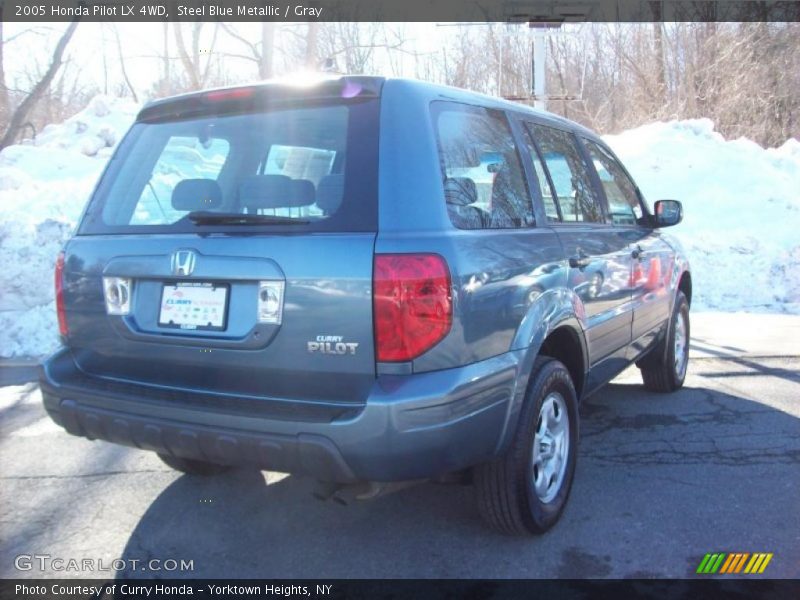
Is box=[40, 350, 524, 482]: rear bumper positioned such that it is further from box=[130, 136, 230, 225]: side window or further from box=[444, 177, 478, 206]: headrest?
box=[130, 136, 230, 225]: side window

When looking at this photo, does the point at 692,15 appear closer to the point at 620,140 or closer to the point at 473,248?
the point at 620,140

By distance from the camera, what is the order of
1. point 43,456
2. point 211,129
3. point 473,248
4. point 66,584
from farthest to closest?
point 43,456
point 211,129
point 66,584
point 473,248

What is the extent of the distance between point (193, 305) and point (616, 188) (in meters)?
3.12

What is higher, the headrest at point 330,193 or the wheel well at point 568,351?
the headrest at point 330,193

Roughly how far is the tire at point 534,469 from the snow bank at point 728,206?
6.99m

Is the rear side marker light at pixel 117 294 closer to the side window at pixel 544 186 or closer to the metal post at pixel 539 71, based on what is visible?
the side window at pixel 544 186

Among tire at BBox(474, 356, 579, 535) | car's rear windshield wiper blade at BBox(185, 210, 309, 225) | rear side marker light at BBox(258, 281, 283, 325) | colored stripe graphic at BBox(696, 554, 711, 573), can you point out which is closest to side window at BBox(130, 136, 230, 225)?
car's rear windshield wiper blade at BBox(185, 210, 309, 225)

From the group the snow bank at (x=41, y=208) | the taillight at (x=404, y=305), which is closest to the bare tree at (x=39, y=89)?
the snow bank at (x=41, y=208)

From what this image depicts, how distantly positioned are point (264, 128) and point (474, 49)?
73.3 feet

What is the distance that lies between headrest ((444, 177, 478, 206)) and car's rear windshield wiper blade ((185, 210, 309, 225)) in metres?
0.56

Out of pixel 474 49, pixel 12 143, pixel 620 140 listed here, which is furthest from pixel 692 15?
pixel 12 143

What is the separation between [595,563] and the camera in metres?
2.91

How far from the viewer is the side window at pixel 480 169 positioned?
272 cm

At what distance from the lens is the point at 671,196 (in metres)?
13.3
